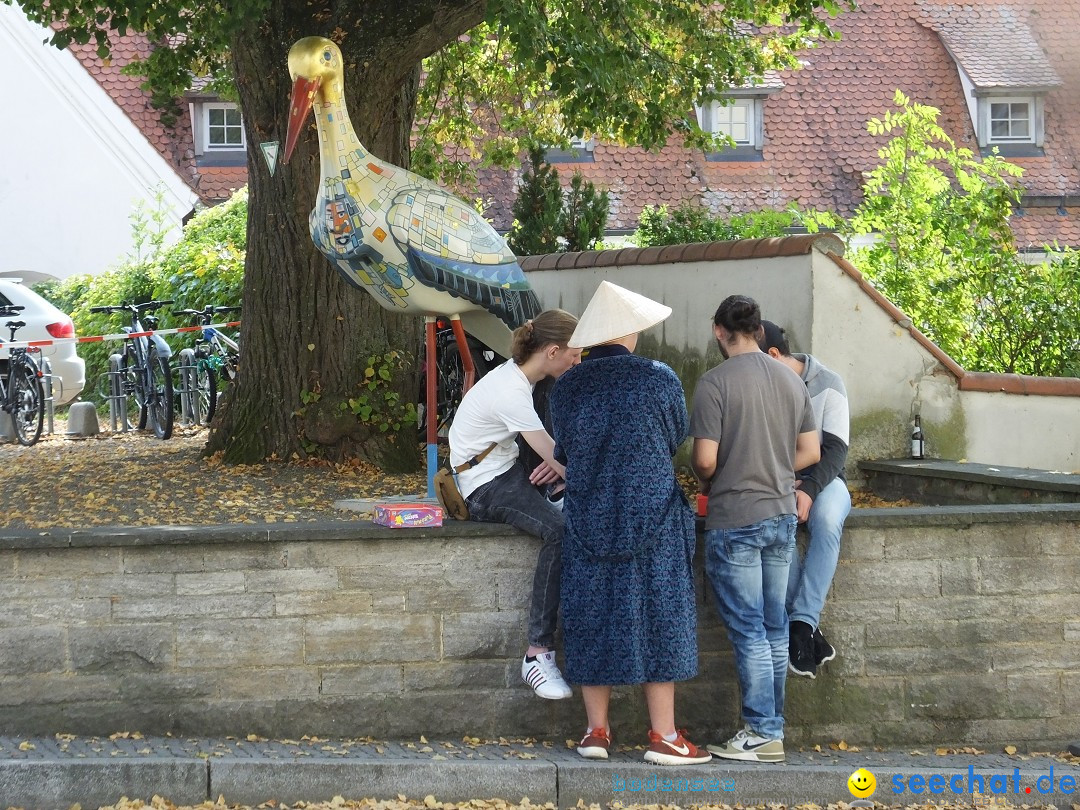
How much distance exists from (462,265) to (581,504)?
2164 mm

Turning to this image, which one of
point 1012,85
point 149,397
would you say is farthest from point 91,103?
point 1012,85

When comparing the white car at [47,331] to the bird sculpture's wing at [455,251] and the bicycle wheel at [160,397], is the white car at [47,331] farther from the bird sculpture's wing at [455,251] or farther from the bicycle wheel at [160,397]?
the bird sculpture's wing at [455,251]

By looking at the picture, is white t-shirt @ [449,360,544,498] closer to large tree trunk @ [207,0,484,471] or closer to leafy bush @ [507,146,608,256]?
large tree trunk @ [207,0,484,471]

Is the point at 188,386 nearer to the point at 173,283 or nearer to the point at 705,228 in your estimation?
the point at 173,283

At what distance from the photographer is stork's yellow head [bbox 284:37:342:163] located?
6836mm

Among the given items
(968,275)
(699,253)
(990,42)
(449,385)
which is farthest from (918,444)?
(990,42)

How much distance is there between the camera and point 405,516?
5.77 meters

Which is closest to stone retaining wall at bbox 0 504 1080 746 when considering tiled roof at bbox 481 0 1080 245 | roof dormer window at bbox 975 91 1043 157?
tiled roof at bbox 481 0 1080 245

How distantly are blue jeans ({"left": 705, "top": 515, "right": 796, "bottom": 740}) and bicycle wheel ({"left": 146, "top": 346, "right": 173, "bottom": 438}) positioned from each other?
791 cm

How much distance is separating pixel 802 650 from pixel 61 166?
65.6 ft

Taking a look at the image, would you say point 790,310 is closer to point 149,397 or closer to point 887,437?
point 887,437

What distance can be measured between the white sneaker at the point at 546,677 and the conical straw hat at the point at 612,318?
4.15 feet

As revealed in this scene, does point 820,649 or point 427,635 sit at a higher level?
point 427,635

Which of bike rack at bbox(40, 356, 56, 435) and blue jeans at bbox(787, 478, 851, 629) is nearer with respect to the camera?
blue jeans at bbox(787, 478, 851, 629)
